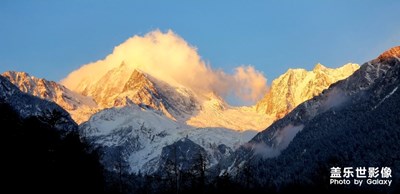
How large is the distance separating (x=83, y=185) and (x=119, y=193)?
3033cm

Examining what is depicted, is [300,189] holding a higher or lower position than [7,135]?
higher

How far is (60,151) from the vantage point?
64625mm

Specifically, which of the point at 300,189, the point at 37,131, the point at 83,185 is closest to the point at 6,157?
the point at 37,131

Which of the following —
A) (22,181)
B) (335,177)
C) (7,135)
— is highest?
(335,177)

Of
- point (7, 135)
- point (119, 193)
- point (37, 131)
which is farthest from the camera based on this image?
point (119, 193)

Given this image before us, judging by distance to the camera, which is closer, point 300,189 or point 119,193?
point 119,193

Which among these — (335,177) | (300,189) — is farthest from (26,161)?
(300,189)

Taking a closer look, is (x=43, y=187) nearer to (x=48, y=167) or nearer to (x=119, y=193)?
(x=48, y=167)

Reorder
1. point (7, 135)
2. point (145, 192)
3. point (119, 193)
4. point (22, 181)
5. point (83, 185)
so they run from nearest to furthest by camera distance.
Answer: point (22, 181) → point (7, 135) → point (83, 185) → point (119, 193) → point (145, 192)

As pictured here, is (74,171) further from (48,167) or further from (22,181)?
(22,181)

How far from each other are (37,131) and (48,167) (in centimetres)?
467

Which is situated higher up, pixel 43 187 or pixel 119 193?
pixel 119 193

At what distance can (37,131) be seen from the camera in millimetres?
61406

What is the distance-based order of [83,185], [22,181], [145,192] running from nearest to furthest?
[22,181] < [83,185] < [145,192]
